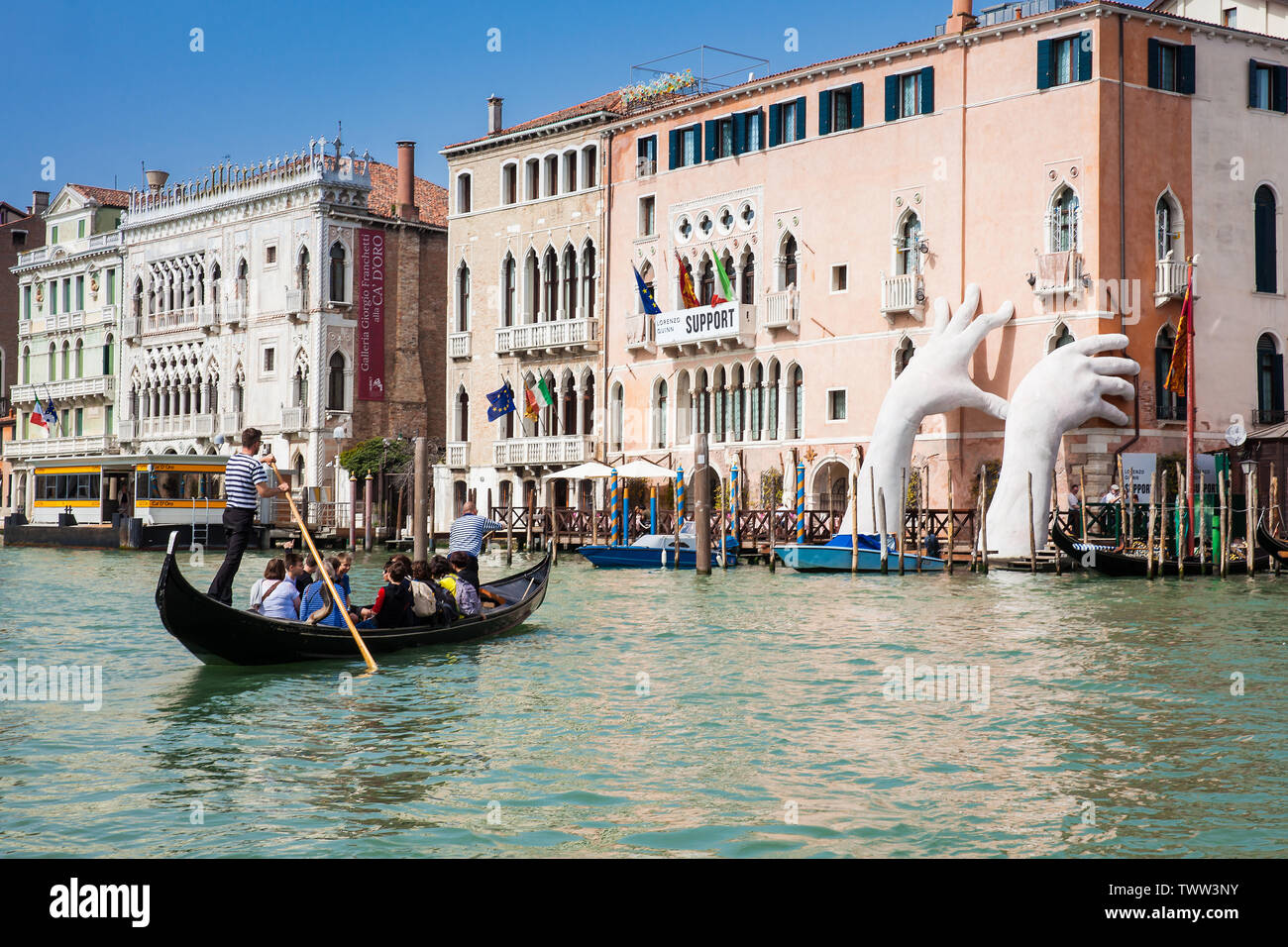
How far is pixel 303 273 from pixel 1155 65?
2329 centimetres

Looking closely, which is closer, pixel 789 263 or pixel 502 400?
pixel 789 263

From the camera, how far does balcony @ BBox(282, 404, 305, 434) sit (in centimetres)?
4112

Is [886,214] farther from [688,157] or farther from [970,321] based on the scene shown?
[688,157]

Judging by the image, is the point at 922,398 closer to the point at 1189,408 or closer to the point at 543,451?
the point at 1189,408

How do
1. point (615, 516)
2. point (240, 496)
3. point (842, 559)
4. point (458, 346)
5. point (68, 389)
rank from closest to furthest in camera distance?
point (240, 496)
point (842, 559)
point (615, 516)
point (458, 346)
point (68, 389)

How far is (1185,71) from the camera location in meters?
26.0

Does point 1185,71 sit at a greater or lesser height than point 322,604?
greater

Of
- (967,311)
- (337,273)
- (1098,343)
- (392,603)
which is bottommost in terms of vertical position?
(392,603)

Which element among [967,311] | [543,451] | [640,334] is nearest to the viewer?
[967,311]

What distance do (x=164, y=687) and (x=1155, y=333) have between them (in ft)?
61.4

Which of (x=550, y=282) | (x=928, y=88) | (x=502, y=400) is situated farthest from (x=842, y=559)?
(x=550, y=282)

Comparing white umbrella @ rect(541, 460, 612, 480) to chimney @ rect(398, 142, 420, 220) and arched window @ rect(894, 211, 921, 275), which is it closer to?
arched window @ rect(894, 211, 921, 275)
